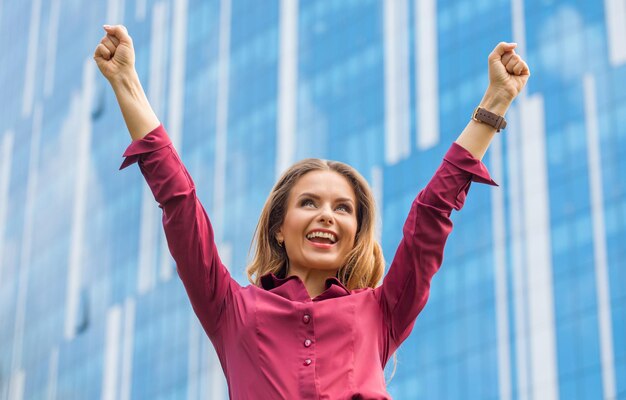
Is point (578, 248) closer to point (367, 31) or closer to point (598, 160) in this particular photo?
point (598, 160)

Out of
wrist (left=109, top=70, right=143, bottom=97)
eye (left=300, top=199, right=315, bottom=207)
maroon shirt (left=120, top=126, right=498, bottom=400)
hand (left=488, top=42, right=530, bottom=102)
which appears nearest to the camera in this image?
maroon shirt (left=120, top=126, right=498, bottom=400)

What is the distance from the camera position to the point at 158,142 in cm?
862

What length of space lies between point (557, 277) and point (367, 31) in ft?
66.5

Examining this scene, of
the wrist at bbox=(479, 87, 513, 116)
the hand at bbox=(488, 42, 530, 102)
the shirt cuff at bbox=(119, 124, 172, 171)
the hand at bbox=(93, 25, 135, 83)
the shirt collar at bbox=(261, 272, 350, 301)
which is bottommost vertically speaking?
the shirt collar at bbox=(261, 272, 350, 301)

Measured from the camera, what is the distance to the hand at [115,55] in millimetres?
8883

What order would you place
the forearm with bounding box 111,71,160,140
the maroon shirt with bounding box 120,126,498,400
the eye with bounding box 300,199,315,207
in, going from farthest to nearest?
the eye with bounding box 300,199,315,207 < the forearm with bounding box 111,71,160,140 < the maroon shirt with bounding box 120,126,498,400

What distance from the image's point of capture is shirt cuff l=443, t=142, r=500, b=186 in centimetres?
863

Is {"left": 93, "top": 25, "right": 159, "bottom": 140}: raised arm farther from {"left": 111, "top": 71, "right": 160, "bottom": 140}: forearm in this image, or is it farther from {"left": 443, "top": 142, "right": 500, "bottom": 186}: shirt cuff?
{"left": 443, "top": 142, "right": 500, "bottom": 186}: shirt cuff

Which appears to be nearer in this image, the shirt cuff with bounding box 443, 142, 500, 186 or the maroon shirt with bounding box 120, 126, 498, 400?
the maroon shirt with bounding box 120, 126, 498, 400

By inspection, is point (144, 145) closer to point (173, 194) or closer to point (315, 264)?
point (173, 194)

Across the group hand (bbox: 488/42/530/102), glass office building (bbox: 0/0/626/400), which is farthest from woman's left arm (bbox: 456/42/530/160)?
glass office building (bbox: 0/0/626/400)

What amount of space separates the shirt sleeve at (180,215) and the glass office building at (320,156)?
5739cm

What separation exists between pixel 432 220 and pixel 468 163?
35 centimetres

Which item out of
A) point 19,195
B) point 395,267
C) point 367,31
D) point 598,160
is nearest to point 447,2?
point 367,31
